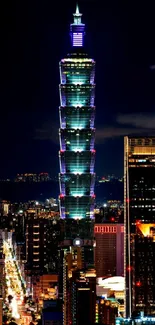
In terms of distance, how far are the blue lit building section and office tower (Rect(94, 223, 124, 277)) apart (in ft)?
1.82

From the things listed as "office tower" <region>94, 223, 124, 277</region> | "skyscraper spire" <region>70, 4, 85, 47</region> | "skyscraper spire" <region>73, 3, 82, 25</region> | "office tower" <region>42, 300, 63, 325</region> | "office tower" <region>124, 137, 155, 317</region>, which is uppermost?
"skyscraper spire" <region>73, 3, 82, 25</region>

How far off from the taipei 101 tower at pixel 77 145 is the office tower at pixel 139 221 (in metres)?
2.44

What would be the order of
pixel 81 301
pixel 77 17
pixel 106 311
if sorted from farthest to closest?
pixel 77 17
pixel 81 301
pixel 106 311

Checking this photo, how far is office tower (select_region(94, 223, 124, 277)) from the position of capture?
2235cm

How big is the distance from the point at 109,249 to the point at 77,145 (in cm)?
224

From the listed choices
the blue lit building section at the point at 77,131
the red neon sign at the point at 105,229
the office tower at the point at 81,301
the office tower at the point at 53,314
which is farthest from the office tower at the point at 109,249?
the office tower at the point at 81,301

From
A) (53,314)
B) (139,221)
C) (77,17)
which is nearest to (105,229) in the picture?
(139,221)

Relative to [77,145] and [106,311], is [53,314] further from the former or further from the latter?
[77,145]

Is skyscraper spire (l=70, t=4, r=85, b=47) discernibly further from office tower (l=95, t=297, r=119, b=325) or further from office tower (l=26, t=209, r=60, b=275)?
office tower (l=95, t=297, r=119, b=325)

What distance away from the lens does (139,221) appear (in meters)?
20.4

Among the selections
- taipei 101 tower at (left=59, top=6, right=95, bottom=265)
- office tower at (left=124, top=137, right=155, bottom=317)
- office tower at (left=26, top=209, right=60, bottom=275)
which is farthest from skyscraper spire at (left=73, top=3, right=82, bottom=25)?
office tower at (left=26, top=209, right=60, bottom=275)

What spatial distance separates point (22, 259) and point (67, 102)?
3.66 meters

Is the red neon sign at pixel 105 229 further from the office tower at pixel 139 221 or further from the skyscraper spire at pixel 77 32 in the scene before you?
the skyscraper spire at pixel 77 32

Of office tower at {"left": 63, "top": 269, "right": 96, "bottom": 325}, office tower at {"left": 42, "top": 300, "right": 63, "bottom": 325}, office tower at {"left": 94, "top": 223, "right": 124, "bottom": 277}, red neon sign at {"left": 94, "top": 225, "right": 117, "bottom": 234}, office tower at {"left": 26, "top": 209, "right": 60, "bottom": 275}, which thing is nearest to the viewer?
office tower at {"left": 63, "top": 269, "right": 96, "bottom": 325}
